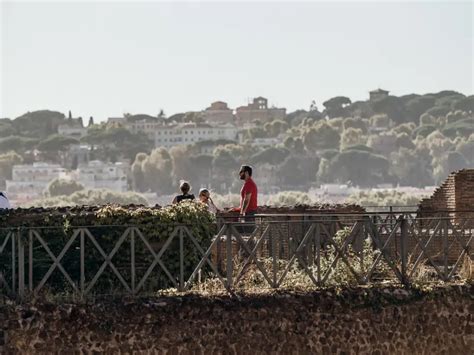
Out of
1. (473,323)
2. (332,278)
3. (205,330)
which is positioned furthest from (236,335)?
(473,323)

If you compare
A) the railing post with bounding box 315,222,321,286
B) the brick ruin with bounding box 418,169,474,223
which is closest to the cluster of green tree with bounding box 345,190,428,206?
the brick ruin with bounding box 418,169,474,223

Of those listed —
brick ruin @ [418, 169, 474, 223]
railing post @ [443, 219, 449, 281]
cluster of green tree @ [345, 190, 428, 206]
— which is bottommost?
cluster of green tree @ [345, 190, 428, 206]

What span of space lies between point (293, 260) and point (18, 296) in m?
2.91

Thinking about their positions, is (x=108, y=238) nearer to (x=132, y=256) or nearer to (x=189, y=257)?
(x=132, y=256)

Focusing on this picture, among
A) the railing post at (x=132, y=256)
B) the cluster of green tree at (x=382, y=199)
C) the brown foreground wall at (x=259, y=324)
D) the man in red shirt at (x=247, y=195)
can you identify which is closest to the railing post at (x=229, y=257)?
the brown foreground wall at (x=259, y=324)

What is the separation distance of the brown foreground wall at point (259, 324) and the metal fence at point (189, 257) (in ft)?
1.04

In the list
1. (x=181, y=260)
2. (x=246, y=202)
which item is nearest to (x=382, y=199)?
(x=246, y=202)

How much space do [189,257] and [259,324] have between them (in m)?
1.10

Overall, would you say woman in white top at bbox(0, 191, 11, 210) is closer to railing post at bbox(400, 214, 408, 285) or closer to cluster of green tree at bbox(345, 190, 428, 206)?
railing post at bbox(400, 214, 408, 285)

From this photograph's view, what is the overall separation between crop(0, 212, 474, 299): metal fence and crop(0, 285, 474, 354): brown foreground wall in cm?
32

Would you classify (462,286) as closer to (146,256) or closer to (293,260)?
(293,260)

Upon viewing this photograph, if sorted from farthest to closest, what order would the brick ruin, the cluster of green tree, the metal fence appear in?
1. the cluster of green tree
2. the brick ruin
3. the metal fence

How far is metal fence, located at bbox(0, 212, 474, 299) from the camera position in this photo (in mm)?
16406

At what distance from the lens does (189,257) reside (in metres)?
17.4
